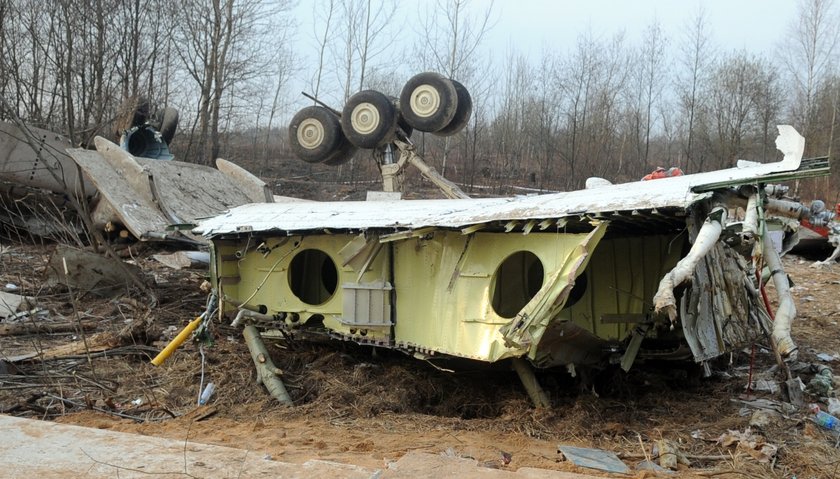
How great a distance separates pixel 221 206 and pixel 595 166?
1690 centimetres

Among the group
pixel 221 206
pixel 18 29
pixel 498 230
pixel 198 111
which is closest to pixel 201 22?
pixel 198 111

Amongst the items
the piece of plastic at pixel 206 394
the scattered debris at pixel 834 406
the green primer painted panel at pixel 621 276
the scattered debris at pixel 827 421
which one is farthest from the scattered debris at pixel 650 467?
the piece of plastic at pixel 206 394

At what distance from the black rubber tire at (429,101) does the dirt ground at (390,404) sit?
4494 millimetres

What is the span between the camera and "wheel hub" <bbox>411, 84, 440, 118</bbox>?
11484 millimetres

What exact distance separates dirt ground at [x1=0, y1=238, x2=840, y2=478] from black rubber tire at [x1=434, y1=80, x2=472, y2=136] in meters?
4.72

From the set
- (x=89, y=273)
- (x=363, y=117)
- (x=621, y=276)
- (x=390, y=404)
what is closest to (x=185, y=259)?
(x=89, y=273)

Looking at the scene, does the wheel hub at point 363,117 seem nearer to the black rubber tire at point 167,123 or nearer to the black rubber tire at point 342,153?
the black rubber tire at point 342,153

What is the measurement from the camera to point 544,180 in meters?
26.9

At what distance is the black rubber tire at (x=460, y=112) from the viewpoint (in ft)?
38.2

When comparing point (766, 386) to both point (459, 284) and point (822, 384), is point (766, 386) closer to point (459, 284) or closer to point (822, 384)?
point (822, 384)

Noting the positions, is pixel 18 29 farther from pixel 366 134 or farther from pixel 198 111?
pixel 366 134

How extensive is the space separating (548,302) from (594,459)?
1.33m

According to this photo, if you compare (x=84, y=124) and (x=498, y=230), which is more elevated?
(x=84, y=124)

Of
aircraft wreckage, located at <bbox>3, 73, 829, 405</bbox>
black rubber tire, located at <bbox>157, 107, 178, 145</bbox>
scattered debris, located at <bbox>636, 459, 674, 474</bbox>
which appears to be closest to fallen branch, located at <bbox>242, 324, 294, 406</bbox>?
aircraft wreckage, located at <bbox>3, 73, 829, 405</bbox>
